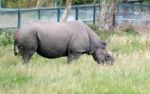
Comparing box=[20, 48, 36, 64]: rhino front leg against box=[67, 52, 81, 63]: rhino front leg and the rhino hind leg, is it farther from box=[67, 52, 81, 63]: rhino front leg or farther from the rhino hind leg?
box=[67, 52, 81, 63]: rhino front leg

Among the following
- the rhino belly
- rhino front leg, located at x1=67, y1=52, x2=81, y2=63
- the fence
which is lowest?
rhino front leg, located at x1=67, y1=52, x2=81, y2=63

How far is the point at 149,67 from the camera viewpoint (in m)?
12.0

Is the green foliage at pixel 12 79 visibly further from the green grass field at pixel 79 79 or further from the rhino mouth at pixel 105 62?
the rhino mouth at pixel 105 62

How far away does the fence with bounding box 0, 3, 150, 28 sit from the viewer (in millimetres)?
24500

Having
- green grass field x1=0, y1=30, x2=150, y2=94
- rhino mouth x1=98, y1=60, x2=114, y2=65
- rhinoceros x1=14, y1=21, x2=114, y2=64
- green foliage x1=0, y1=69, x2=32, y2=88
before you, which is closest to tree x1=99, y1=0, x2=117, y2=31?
rhinoceros x1=14, y1=21, x2=114, y2=64

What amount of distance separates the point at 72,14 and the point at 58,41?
1440 centimetres

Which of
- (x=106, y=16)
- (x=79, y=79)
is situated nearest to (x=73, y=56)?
(x=79, y=79)

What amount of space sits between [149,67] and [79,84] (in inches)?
114

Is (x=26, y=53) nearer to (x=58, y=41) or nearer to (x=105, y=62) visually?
(x=58, y=41)

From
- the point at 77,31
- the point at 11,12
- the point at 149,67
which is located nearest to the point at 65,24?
the point at 77,31

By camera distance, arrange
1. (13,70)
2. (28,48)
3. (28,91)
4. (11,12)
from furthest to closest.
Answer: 1. (11,12)
2. (28,48)
3. (13,70)
4. (28,91)

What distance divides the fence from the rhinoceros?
31.4 ft

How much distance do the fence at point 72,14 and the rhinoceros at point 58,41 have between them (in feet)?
31.4

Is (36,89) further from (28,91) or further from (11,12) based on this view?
(11,12)
